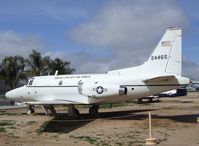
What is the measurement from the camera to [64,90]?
2919cm

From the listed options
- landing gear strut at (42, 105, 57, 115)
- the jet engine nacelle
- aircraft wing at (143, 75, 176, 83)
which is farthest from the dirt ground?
landing gear strut at (42, 105, 57, 115)

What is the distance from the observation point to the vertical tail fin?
1006 inches

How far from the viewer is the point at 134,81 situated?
26.0 meters

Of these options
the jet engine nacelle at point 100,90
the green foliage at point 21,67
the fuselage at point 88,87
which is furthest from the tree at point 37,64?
the jet engine nacelle at point 100,90

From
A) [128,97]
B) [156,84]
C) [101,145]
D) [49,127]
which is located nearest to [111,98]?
[128,97]

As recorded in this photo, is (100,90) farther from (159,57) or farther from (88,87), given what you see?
(159,57)

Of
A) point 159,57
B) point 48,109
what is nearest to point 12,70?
point 48,109

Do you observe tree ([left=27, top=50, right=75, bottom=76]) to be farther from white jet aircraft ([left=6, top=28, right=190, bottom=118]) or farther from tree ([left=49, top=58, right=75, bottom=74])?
white jet aircraft ([left=6, top=28, right=190, bottom=118])

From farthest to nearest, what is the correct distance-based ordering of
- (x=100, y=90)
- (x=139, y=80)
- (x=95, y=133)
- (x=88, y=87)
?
(x=88, y=87)
(x=100, y=90)
(x=139, y=80)
(x=95, y=133)

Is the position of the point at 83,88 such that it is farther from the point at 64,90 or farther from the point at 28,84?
the point at 28,84

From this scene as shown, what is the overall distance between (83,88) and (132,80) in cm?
345

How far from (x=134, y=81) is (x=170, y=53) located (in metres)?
2.85

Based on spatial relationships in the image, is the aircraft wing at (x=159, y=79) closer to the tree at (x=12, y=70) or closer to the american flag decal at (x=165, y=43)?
the american flag decal at (x=165, y=43)

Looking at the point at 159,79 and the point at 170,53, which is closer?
the point at 159,79
